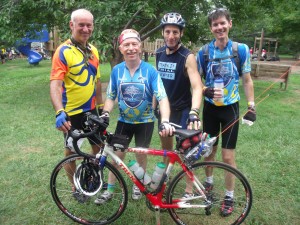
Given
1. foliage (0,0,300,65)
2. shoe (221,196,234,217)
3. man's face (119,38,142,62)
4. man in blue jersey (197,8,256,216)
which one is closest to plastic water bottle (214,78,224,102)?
man in blue jersey (197,8,256,216)

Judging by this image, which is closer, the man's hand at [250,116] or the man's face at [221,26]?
the man's face at [221,26]

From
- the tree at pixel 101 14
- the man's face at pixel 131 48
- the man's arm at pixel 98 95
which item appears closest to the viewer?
the man's face at pixel 131 48

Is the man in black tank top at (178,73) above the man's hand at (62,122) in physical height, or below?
above

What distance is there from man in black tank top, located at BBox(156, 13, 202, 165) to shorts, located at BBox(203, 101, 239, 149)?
267mm

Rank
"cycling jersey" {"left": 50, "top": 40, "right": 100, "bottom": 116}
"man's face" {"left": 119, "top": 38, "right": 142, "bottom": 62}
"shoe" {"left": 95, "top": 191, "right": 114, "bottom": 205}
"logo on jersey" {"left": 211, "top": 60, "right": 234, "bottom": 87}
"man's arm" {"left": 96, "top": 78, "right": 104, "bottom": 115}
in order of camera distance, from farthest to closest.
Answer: "man's arm" {"left": 96, "top": 78, "right": 104, "bottom": 115}
"shoe" {"left": 95, "top": 191, "right": 114, "bottom": 205}
"logo on jersey" {"left": 211, "top": 60, "right": 234, "bottom": 87}
"cycling jersey" {"left": 50, "top": 40, "right": 100, "bottom": 116}
"man's face" {"left": 119, "top": 38, "right": 142, "bottom": 62}

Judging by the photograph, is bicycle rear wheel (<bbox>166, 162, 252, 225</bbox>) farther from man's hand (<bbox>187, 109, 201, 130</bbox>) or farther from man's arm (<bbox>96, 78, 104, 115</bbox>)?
man's arm (<bbox>96, 78, 104, 115</bbox>)

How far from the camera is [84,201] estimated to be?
323 centimetres

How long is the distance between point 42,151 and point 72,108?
2.42 m

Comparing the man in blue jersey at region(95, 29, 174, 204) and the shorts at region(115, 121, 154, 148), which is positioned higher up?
the man in blue jersey at region(95, 29, 174, 204)

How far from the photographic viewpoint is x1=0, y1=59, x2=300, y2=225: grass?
3.40 metres

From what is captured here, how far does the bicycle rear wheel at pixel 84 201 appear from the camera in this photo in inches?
121

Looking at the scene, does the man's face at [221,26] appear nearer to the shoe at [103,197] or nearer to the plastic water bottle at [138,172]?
the plastic water bottle at [138,172]

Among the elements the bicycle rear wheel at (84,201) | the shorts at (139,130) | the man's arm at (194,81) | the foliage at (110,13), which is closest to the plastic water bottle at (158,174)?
the bicycle rear wheel at (84,201)

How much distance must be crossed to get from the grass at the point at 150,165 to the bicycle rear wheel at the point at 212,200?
0.67ft
